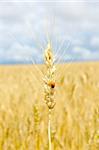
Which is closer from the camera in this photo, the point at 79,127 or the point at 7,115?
the point at 79,127

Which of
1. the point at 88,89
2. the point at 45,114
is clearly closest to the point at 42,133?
the point at 45,114

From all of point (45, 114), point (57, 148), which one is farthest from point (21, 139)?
point (45, 114)

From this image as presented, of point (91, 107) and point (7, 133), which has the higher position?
point (7, 133)

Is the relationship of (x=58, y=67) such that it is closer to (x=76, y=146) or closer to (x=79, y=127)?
(x=76, y=146)

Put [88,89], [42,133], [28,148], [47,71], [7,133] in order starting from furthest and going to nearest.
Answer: [88,89], [42,133], [7,133], [28,148], [47,71]

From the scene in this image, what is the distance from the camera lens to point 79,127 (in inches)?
114

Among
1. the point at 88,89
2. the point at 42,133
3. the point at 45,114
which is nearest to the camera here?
the point at 42,133

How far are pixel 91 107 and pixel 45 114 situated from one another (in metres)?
0.42

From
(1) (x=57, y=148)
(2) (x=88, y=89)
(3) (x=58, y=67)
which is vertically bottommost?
(2) (x=88, y=89)

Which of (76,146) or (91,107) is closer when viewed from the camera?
(76,146)

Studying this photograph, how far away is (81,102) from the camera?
3611mm

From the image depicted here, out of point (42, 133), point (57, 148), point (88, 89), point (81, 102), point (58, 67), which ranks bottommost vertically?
point (88, 89)

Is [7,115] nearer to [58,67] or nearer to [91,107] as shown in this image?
[91,107]

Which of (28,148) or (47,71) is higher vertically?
(47,71)
